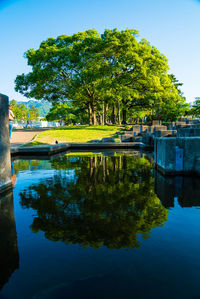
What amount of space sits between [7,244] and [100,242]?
110 cm

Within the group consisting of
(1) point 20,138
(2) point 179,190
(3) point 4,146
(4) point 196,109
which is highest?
(4) point 196,109

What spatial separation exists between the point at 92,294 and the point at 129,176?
4432 millimetres

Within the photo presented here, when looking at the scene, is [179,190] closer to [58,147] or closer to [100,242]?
[100,242]

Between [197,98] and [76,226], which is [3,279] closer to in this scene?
[76,226]

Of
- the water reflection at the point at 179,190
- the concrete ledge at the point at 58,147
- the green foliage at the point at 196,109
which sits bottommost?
the water reflection at the point at 179,190

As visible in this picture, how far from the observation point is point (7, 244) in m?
2.68

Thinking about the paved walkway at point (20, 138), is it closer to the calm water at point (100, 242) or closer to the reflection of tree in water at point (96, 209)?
the reflection of tree in water at point (96, 209)

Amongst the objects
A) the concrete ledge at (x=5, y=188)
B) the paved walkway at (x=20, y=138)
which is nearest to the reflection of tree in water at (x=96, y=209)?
the concrete ledge at (x=5, y=188)

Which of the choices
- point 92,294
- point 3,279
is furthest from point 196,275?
point 3,279

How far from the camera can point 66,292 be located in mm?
1909

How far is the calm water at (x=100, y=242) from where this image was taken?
1964 mm

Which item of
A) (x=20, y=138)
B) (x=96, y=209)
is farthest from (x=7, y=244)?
(x=20, y=138)

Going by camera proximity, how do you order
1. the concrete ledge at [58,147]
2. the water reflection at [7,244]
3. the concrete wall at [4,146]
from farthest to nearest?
the concrete ledge at [58,147] < the concrete wall at [4,146] < the water reflection at [7,244]

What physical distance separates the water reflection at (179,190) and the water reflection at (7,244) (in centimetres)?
251
